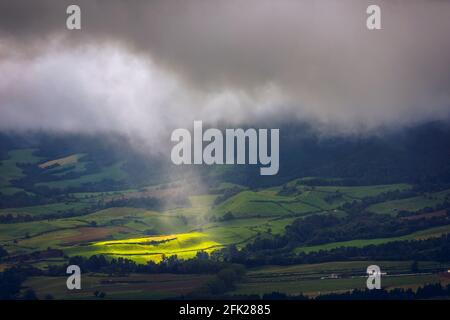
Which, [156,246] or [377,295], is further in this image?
[156,246]

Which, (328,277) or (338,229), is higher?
(338,229)

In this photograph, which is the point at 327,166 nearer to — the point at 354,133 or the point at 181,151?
the point at 354,133

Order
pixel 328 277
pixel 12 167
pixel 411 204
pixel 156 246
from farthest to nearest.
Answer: pixel 12 167 < pixel 411 204 < pixel 156 246 < pixel 328 277

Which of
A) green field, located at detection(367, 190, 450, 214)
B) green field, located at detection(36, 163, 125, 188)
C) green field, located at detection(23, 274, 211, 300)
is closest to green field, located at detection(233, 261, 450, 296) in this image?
green field, located at detection(23, 274, 211, 300)

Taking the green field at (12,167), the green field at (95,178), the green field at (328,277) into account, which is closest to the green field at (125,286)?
the green field at (328,277)

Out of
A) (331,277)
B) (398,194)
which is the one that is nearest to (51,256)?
(331,277)

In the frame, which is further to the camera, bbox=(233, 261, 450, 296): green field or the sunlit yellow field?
the sunlit yellow field

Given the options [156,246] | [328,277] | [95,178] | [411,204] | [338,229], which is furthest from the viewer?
[95,178]

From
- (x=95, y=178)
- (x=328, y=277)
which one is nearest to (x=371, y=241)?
(x=328, y=277)

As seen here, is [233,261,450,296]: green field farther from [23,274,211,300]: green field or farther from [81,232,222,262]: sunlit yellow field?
[81,232,222,262]: sunlit yellow field

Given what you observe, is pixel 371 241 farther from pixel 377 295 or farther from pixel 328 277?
pixel 377 295
